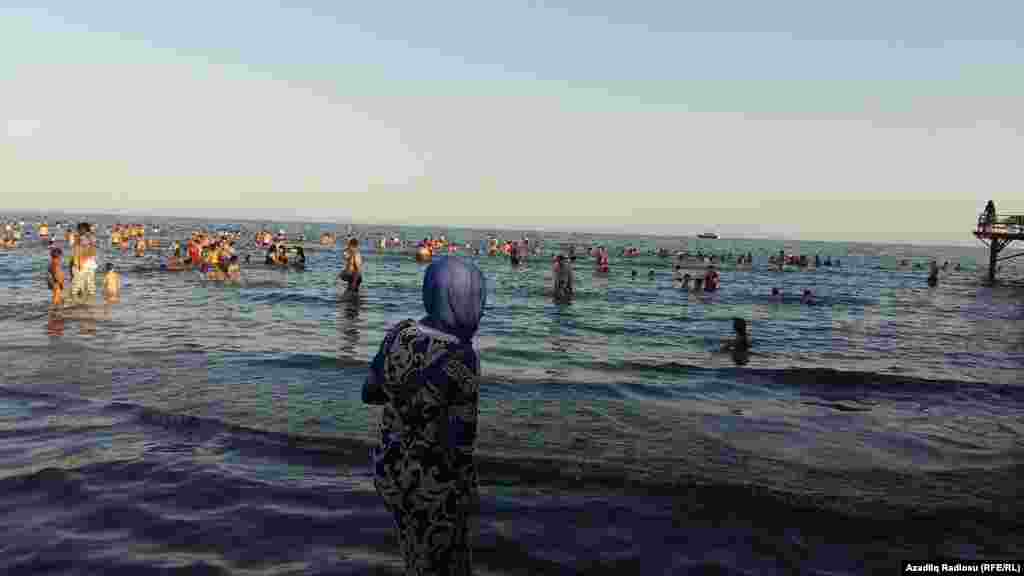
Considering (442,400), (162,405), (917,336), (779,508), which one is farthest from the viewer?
(917,336)

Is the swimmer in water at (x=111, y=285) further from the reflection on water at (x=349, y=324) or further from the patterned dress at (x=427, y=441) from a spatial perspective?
the patterned dress at (x=427, y=441)

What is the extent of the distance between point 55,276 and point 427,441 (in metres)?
21.9

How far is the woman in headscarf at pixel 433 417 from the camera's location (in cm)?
314

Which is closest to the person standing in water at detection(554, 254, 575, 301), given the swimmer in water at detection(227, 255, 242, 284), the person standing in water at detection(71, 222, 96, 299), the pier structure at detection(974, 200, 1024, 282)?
the swimmer in water at detection(227, 255, 242, 284)

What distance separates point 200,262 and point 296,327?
23.4 m

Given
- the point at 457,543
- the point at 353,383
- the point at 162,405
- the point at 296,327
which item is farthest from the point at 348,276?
the point at 457,543

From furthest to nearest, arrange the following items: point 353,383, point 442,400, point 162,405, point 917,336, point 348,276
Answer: point 348,276 → point 917,336 → point 353,383 → point 162,405 → point 442,400

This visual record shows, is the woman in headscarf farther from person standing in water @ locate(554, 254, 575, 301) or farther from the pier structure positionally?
the pier structure

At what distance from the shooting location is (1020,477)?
7.60 metres

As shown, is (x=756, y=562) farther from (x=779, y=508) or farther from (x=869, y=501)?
(x=869, y=501)

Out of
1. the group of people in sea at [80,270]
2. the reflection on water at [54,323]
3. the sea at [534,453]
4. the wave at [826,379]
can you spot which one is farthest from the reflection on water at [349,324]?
the group of people in sea at [80,270]

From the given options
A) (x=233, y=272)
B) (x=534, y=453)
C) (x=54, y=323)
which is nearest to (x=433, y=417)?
(x=534, y=453)

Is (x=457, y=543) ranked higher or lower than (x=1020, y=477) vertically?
higher

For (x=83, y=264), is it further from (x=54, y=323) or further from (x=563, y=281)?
(x=563, y=281)
